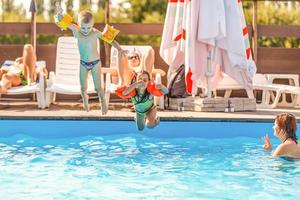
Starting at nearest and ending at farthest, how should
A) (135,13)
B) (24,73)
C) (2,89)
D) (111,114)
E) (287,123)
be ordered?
1. (287,123)
2. (111,114)
3. (2,89)
4. (24,73)
5. (135,13)

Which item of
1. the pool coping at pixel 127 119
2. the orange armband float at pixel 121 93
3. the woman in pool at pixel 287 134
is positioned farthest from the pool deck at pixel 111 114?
the woman in pool at pixel 287 134

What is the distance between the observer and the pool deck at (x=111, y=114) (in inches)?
343

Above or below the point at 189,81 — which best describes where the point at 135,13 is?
above

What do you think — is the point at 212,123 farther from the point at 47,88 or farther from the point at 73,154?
the point at 47,88

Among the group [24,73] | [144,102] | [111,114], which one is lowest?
[111,114]

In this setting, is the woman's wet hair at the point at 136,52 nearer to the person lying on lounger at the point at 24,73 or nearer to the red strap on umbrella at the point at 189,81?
the red strap on umbrella at the point at 189,81

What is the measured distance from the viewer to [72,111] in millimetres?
9547

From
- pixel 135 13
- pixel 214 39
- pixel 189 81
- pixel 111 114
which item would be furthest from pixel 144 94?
pixel 135 13

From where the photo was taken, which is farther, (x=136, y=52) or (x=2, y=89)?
(x=2, y=89)

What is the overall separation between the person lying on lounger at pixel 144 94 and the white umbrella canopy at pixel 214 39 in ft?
7.82

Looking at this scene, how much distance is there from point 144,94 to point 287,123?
154cm

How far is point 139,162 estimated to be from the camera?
708 cm

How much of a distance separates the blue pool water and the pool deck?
76 mm

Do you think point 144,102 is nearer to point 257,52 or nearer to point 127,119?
point 127,119
